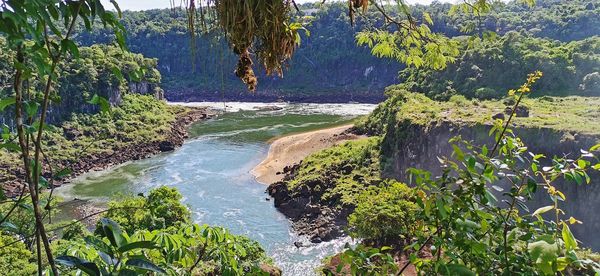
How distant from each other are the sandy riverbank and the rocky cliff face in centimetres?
780

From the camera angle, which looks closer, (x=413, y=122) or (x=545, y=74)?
(x=413, y=122)

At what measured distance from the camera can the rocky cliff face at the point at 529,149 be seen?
17828mm

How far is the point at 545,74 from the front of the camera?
32531 mm

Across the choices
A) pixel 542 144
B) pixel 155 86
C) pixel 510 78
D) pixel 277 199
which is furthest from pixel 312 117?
pixel 542 144

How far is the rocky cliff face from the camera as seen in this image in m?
17.8

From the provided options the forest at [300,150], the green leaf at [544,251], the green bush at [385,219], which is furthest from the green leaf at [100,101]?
the green bush at [385,219]

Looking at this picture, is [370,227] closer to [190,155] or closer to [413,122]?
[413,122]

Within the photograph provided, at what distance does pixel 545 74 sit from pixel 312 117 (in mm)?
28360

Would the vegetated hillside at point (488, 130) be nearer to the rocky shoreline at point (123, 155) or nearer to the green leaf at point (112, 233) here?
the green leaf at point (112, 233)

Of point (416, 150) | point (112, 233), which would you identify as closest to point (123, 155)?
point (416, 150)

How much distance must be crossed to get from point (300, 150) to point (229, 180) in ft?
28.3

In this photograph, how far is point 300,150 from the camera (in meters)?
38.7

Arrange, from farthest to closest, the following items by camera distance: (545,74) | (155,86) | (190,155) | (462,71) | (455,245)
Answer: (155,86) → (190,155) → (462,71) → (545,74) → (455,245)

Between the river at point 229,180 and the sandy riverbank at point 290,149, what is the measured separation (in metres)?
0.86
